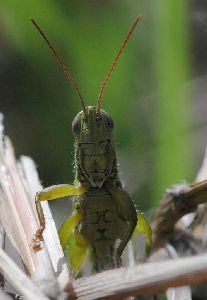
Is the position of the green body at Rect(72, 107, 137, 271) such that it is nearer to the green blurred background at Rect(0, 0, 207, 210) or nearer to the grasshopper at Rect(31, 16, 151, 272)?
the grasshopper at Rect(31, 16, 151, 272)

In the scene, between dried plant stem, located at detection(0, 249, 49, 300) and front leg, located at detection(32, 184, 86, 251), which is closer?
dried plant stem, located at detection(0, 249, 49, 300)

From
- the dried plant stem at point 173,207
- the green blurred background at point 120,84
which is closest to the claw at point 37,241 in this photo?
the dried plant stem at point 173,207

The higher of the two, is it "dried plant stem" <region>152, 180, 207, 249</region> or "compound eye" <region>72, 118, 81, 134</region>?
"compound eye" <region>72, 118, 81, 134</region>

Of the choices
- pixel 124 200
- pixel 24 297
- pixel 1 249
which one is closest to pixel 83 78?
pixel 124 200

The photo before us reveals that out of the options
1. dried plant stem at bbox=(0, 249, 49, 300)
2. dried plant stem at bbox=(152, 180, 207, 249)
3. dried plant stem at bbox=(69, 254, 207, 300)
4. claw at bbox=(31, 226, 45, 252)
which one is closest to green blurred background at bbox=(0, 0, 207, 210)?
dried plant stem at bbox=(152, 180, 207, 249)

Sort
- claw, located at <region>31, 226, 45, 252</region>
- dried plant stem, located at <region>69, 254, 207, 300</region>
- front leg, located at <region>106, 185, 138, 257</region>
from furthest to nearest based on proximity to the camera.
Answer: front leg, located at <region>106, 185, 138, 257</region>, claw, located at <region>31, 226, 45, 252</region>, dried plant stem, located at <region>69, 254, 207, 300</region>

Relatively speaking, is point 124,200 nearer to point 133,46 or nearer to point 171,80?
point 171,80

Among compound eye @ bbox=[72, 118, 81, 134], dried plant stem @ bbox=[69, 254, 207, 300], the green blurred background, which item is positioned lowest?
dried plant stem @ bbox=[69, 254, 207, 300]

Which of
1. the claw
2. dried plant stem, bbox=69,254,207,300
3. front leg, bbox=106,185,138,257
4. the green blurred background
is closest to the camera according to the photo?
dried plant stem, bbox=69,254,207,300

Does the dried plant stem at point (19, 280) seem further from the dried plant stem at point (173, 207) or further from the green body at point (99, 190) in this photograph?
the dried plant stem at point (173, 207)
